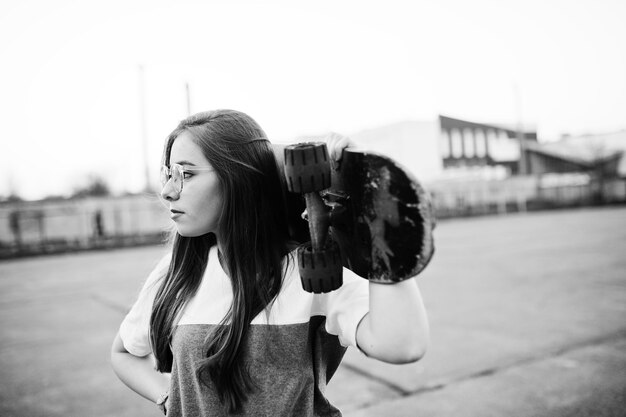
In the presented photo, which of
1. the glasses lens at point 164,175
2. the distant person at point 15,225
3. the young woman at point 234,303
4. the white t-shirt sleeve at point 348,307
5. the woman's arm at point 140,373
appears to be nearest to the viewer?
the white t-shirt sleeve at point 348,307

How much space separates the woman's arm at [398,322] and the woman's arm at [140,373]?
29.3 inches

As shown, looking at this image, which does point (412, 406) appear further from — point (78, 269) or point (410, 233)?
point (78, 269)

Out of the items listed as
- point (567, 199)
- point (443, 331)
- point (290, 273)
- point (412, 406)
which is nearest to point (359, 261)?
point (290, 273)

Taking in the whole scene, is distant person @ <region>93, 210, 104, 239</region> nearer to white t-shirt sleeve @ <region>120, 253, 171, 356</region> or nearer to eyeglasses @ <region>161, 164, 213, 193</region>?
white t-shirt sleeve @ <region>120, 253, 171, 356</region>

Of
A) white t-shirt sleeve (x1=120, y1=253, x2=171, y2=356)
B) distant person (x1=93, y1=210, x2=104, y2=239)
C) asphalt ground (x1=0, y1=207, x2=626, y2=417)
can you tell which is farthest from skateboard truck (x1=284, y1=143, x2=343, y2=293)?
distant person (x1=93, y1=210, x2=104, y2=239)

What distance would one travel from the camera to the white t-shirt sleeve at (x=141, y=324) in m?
1.39

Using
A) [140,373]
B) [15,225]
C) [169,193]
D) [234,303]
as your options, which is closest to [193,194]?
[169,193]

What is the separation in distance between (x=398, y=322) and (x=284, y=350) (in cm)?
33

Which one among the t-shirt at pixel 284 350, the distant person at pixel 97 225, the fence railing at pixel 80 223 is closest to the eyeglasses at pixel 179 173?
the t-shirt at pixel 284 350

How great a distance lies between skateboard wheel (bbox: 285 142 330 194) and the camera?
0.87m

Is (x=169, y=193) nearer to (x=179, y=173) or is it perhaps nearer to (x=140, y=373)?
(x=179, y=173)

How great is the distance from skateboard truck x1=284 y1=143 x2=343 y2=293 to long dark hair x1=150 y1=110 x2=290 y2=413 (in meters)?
0.27

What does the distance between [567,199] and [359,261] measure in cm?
4181

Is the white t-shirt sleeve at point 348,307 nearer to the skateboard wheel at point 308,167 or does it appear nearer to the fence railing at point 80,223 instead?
the skateboard wheel at point 308,167
